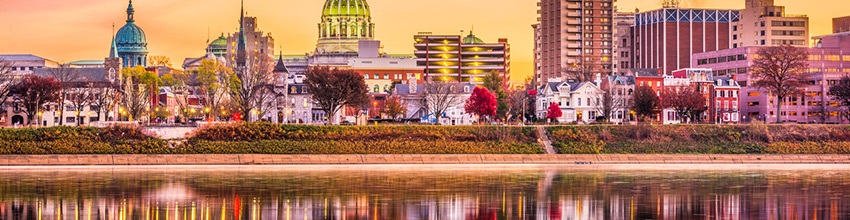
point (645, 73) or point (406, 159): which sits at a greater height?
point (645, 73)

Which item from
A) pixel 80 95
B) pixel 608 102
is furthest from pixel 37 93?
pixel 608 102

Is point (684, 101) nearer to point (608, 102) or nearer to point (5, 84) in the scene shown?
point (608, 102)

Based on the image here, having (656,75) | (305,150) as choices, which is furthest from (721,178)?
(656,75)

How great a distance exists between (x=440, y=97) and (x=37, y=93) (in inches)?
2352

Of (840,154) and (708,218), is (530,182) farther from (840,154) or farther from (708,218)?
(840,154)

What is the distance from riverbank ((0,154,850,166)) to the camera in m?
78.1

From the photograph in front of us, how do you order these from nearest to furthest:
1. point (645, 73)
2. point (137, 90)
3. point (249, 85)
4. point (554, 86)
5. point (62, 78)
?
point (249, 85), point (62, 78), point (137, 90), point (554, 86), point (645, 73)

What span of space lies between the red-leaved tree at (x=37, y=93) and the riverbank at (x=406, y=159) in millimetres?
32529

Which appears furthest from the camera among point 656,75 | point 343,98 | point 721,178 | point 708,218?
point 656,75

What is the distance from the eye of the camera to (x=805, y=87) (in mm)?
146875

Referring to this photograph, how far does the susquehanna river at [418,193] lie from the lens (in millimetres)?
44531

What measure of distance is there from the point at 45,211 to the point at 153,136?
3944cm

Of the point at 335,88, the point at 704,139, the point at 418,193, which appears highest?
the point at 335,88

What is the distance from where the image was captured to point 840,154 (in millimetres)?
88062
